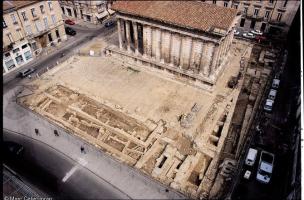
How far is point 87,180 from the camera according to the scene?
1351 inches

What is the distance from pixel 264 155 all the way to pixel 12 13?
1993 inches

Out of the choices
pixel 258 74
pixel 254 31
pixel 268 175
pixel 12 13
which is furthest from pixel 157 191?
pixel 254 31

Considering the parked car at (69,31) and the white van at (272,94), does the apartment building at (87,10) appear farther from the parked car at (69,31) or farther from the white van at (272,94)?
the white van at (272,94)

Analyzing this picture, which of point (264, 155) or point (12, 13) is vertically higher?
point (12, 13)

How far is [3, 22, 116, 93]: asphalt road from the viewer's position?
50787mm

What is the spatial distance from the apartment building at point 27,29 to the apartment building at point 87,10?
1188 cm

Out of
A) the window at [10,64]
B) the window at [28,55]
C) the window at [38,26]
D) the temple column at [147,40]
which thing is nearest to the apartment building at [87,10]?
the window at [38,26]

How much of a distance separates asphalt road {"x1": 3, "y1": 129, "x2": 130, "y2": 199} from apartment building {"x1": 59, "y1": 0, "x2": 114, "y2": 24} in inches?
1690

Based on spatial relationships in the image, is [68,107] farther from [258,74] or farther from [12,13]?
[258,74]

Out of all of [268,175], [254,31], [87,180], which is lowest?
[87,180]

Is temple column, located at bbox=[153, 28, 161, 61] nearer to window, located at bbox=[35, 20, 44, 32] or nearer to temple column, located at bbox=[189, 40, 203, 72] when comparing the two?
temple column, located at bbox=[189, 40, 203, 72]

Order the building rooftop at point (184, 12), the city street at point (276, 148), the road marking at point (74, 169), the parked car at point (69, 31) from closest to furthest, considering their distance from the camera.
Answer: the city street at point (276, 148)
the road marking at point (74, 169)
the building rooftop at point (184, 12)
the parked car at point (69, 31)

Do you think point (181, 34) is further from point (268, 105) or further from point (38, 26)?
point (38, 26)

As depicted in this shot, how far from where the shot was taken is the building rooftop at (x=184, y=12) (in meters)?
42.8
